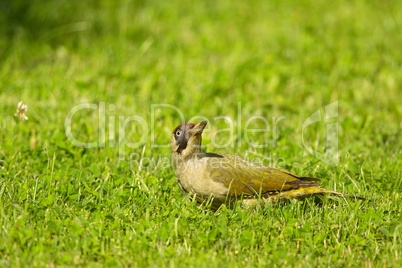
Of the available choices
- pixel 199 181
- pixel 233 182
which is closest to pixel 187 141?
pixel 199 181

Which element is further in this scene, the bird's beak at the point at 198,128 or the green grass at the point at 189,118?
the bird's beak at the point at 198,128

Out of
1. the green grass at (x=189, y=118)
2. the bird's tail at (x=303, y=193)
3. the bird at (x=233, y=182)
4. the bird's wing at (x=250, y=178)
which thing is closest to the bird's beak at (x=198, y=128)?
the bird at (x=233, y=182)

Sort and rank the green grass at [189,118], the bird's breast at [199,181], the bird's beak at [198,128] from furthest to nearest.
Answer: the bird's beak at [198,128] < the bird's breast at [199,181] < the green grass at [189,118]

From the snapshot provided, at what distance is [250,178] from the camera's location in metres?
4.19

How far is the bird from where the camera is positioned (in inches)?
162

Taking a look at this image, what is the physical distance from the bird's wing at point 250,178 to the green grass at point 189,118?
19cm

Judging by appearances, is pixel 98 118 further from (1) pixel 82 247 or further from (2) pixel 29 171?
(1) pixel 82 247

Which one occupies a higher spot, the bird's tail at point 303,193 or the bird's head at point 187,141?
the bird's head at point 187,141

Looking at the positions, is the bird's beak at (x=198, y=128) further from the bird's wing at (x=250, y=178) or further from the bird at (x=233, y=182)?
the bird's wing at (x=250, y=178)

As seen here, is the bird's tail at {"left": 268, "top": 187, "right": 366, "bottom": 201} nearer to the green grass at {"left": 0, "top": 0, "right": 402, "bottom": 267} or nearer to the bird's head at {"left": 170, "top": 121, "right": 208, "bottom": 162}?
the green grass at {"left": 0, "top": 0, "right": 402, "bottom": 267}

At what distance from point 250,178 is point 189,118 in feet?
6.82

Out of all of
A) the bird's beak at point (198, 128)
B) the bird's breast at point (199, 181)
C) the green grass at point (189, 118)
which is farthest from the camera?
the bird's beak at point (198, 128)

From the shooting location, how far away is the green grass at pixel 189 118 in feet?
11.6

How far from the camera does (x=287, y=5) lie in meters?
9.59
